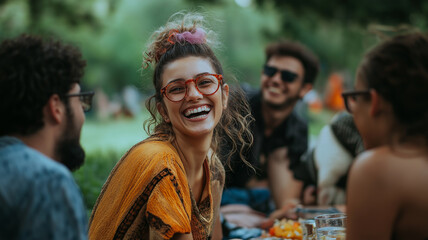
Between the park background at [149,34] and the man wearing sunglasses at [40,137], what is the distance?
0.88ft

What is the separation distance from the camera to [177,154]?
99.0 inches

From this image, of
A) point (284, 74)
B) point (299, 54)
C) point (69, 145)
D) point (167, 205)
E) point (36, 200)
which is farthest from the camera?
point (299, 54)

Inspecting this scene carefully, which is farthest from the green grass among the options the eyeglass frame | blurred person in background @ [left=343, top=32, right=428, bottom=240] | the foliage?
blurred person in background @ [left=343, top=32, right=428, bottom=240]

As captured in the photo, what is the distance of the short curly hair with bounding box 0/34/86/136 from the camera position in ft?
5.59

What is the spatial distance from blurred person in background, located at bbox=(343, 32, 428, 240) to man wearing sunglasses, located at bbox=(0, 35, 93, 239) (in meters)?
1.02

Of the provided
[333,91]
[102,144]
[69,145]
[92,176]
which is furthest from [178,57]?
[333,91]

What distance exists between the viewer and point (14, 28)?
36.7 ft

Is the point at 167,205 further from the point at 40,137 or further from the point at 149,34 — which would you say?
the point at 149,34

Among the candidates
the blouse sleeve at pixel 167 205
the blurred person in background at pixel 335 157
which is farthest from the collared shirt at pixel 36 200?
the blurred person in background at pixel 335 157

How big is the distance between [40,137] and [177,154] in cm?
87

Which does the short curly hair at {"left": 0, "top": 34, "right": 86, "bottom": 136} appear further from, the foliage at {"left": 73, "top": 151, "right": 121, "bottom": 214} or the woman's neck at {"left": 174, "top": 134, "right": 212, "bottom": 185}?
the foliage at {"left": 73, "top": 151, "right": 121, "bottom": 214}

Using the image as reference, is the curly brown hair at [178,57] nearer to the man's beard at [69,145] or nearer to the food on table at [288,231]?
the food on table at [288,231]

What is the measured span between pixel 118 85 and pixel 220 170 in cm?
1888

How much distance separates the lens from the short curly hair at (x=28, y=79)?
1.71 meters
